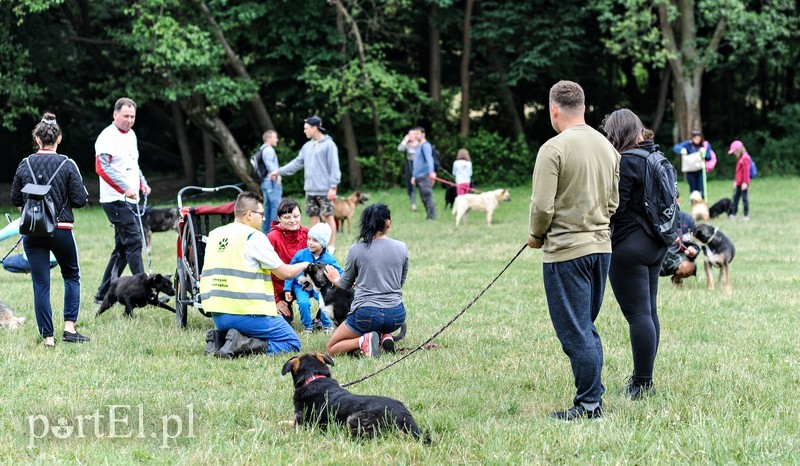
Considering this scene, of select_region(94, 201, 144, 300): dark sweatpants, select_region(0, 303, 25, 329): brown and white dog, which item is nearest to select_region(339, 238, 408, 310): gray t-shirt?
select_region(94, 201, 144, 300): dark sweatpants

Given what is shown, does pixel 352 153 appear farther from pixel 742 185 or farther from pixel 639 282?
Result: pixel 639 282

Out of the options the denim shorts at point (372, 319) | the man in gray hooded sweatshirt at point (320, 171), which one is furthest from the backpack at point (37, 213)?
the man in gray hooded sweatshirt at point (320, 171)

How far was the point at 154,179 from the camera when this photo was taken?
34438 millimetres

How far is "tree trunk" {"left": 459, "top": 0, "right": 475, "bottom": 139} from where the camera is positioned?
98.0 feet

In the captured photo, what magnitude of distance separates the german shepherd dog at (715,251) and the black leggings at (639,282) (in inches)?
198

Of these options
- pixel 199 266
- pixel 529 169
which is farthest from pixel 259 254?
pixel 529 169

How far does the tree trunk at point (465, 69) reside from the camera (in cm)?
2986

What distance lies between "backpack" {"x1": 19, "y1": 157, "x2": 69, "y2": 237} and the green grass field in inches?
36.5

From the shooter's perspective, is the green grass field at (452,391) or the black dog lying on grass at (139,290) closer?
the green grass field at (452,391)

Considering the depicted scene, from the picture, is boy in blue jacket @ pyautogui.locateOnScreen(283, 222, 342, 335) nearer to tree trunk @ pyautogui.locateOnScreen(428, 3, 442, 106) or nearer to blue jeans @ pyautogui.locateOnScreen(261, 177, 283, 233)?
blue jeans @ pyautogui.locateOnScreen(261, 177, 283, 233)

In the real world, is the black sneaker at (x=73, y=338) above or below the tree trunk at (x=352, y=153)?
below

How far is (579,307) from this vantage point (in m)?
4.80

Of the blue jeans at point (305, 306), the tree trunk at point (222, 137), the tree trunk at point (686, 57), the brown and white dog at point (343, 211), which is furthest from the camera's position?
the tree trunk at point (686, 57)

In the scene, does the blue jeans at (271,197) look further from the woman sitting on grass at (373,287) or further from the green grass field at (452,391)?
the woman sitting on grass at (373,287)
